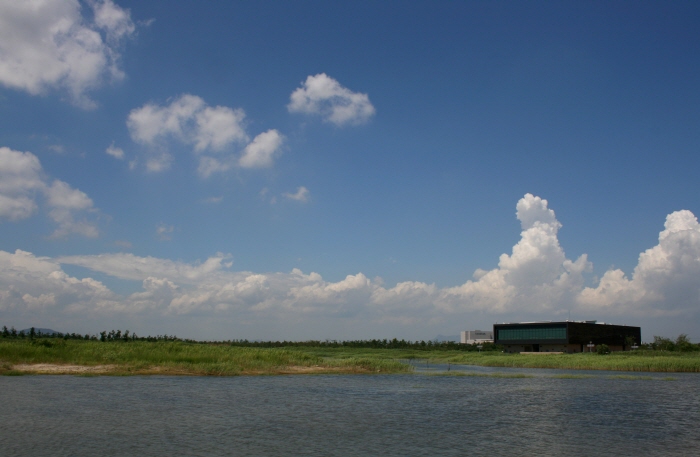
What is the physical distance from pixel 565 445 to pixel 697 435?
852 centimetres

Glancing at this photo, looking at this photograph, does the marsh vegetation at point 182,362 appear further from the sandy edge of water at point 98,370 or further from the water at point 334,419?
the water at point 334,419

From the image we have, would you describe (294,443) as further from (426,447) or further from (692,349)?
(692,349)

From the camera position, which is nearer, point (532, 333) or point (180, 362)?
point (180, 362)

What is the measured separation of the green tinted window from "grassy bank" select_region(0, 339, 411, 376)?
7705 cm

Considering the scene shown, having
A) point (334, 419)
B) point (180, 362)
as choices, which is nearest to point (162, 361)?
point (180, 362)

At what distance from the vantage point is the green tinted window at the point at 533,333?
13325 cm

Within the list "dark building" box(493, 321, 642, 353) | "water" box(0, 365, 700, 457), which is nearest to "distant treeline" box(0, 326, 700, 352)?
"dark building" box(493, 321, 642, 353)

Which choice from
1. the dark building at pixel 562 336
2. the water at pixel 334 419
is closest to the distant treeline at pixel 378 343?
the dark building at pixel 562 336

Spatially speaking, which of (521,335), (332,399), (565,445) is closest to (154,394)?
(332,399)

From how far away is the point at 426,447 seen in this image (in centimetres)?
2428

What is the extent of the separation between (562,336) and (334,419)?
115434 mm

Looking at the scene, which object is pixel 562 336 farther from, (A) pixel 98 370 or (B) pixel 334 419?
(B) pixel 334 419

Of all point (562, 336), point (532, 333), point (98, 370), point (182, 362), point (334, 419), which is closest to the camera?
point (334, 419)

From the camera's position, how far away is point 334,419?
31.4m
